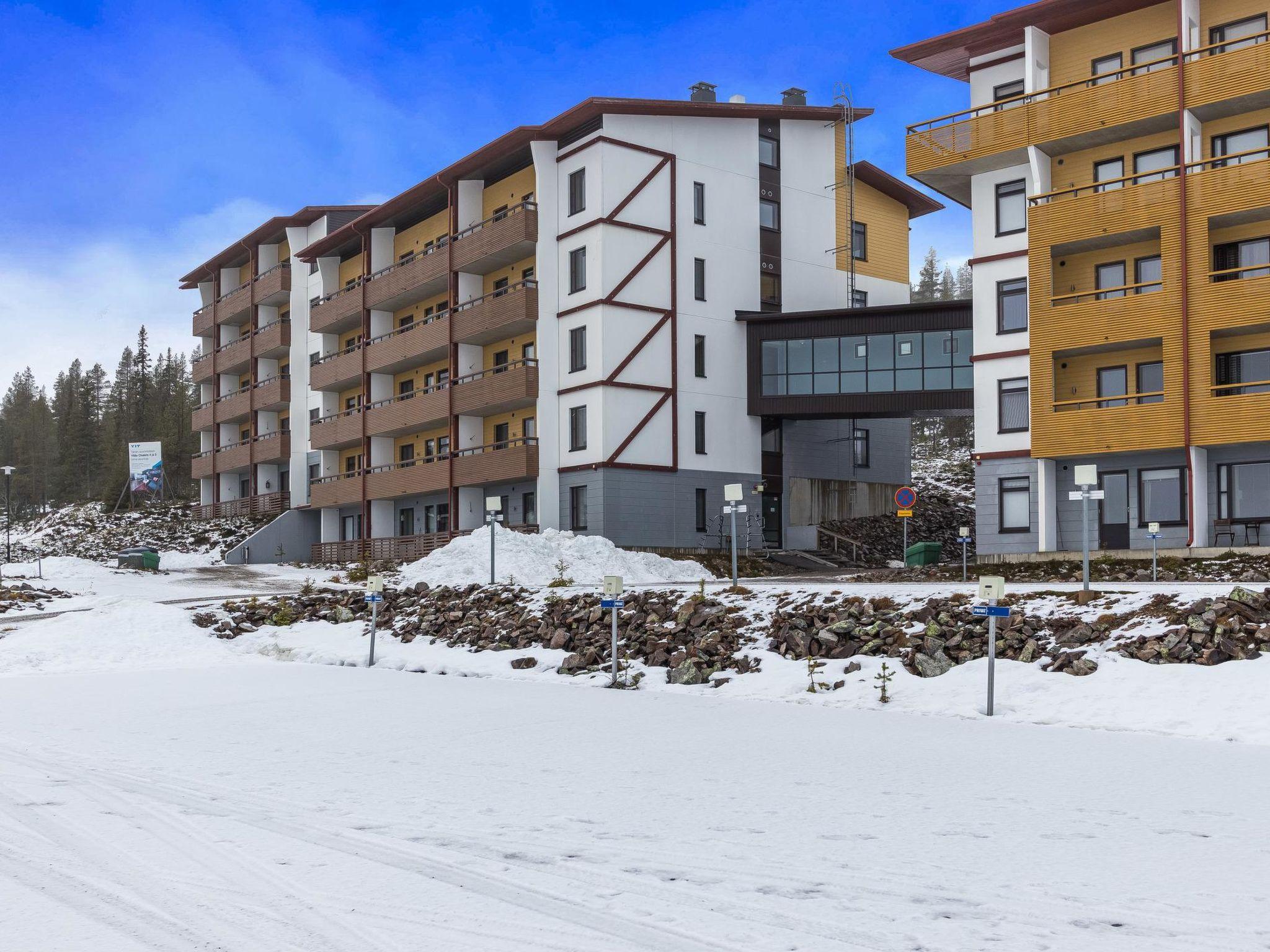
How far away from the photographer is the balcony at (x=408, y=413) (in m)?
52.1

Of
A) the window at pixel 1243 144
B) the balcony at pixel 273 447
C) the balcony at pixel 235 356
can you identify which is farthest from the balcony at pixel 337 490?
the window at pixel 1243 144

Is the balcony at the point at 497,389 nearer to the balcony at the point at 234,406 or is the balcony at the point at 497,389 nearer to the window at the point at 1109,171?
the window at the point at 1109,171

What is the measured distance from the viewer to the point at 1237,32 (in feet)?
111

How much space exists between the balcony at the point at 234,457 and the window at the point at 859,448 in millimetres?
36850

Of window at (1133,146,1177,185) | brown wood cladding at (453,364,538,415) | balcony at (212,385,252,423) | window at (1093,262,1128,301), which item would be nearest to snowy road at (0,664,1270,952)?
window at (1093,262,1128,301)

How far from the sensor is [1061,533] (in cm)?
3584

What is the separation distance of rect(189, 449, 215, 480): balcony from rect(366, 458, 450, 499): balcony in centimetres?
2501

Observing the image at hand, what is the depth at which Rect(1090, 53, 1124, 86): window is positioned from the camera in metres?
35.7

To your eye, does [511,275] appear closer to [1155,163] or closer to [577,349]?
[577,349]

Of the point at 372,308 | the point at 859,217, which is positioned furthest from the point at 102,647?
the point at 859,217

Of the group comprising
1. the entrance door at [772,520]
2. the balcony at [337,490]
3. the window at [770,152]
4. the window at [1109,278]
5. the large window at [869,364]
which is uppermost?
the window at [770,152]

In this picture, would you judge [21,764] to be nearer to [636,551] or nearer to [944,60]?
[636,551]

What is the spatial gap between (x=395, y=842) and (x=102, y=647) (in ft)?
65.9

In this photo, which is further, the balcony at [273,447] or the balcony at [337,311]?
the balcony at [273,447]
